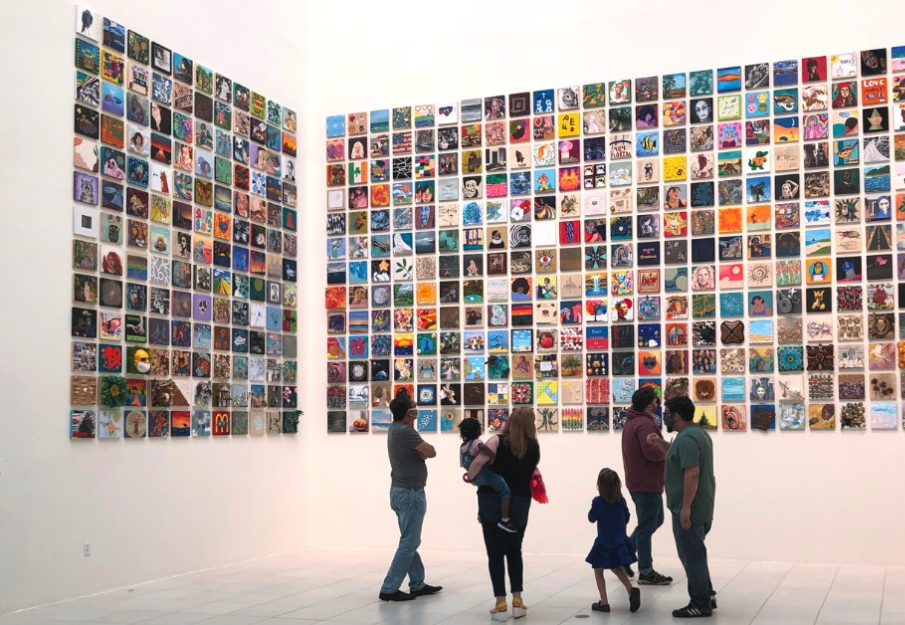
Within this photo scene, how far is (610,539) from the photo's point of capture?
9.46 meters

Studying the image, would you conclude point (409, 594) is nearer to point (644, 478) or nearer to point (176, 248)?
point (644, 478)

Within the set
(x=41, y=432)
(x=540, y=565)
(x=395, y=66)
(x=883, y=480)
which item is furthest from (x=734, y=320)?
(x=41, y=432)

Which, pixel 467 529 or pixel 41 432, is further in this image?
pixel 467 529

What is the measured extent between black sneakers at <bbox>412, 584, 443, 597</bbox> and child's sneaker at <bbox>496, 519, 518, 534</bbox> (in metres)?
1.71

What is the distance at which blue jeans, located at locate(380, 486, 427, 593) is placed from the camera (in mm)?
10156

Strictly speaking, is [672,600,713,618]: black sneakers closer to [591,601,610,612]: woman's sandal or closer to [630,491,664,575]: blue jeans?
[591,601,610,612]: woman's sandal

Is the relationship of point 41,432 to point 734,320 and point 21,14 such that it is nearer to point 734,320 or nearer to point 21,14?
point 21,14

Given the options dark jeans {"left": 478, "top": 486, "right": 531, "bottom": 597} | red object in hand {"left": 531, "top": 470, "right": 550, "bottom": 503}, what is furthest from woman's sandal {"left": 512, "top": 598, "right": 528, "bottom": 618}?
red object in hand {"left": 531, "top": 470, "right": 550, "bottom": 503}

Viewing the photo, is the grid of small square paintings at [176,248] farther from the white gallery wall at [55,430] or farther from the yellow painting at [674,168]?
the yellow painting at [674,168]

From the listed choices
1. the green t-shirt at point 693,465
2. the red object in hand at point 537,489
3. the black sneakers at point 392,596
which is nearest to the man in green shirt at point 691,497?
the green t-shirt at point 693,465

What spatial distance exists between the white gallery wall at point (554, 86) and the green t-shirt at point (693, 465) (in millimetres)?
3058

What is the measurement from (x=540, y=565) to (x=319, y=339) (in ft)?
13.7

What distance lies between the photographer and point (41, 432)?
33.0ft

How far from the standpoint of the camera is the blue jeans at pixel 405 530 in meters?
10.2
